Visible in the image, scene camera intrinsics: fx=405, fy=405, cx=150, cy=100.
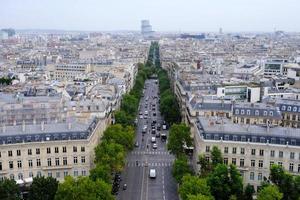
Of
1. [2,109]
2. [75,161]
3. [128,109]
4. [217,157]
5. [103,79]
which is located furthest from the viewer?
[103,79]

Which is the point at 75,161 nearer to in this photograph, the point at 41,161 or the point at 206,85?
the point at 41,161

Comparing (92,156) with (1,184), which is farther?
(92,156)

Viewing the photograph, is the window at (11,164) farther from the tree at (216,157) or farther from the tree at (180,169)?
the tree at (216,157)

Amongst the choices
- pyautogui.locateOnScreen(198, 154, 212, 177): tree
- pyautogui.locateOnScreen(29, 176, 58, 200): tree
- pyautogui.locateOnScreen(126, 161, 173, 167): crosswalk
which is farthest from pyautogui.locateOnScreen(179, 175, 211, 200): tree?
pyautogui.locateOnScreen(126, 161, 173, 167): crosswalk

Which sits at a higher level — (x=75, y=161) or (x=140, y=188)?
(x=75, y=161)

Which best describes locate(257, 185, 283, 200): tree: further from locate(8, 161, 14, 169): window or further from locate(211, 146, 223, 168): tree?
locate(8, 161, 14, 169): window

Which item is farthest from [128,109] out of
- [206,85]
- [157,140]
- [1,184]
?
[1,184]

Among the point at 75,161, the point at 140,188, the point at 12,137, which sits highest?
the point at 12,137

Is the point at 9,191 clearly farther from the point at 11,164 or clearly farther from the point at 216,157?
the point at 216,157
